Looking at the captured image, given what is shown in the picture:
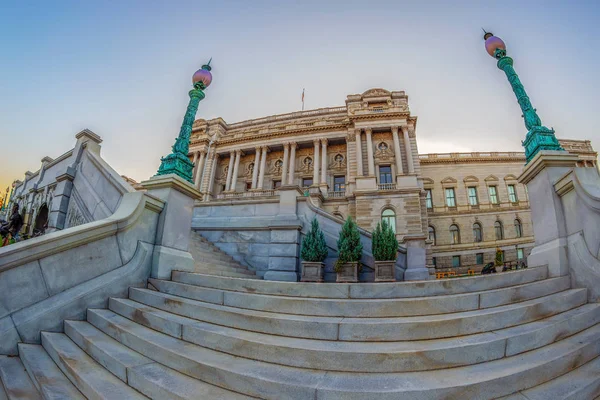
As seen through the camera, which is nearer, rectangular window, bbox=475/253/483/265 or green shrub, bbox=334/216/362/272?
green shrub, bbox=334/216/362/272

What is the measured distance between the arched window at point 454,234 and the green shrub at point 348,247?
29.8 m

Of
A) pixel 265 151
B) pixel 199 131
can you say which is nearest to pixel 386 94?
pixel 265 151

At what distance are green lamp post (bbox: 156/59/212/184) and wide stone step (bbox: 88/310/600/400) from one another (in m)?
4.12

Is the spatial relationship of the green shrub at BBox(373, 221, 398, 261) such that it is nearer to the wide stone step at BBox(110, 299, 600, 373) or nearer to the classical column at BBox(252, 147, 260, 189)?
the wide stone step at BBox(110, 299, 600, 373)

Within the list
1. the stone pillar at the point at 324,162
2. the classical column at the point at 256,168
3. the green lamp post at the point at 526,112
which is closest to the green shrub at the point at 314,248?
the green lamp post at the point at 526,112

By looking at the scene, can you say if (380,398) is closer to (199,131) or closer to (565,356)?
(565,356)

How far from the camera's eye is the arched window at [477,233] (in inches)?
1272

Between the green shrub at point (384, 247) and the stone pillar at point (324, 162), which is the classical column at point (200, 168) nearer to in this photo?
the stone pillar at point (324, 162)

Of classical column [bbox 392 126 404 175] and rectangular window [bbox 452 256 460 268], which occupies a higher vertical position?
classical column [bbox 392 126 404 175]

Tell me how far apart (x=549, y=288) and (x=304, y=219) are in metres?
6.51

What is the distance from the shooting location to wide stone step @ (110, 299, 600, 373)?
231 cm

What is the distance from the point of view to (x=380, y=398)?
1.93 metres

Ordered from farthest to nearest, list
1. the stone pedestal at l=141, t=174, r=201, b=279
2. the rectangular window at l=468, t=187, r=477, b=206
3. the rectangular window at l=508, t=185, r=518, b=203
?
1. the rectangular window at l=468, t=187, r=477, b=206
2. the rectangular window at l=508, t=185, r=518, b=203
3. the stone pedestal at l=141, t=174, r=201, b=279

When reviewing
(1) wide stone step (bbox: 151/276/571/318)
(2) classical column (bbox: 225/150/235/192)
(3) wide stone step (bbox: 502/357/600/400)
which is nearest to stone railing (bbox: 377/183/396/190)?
(2) classical column (bbox: 225/150/235/192)
